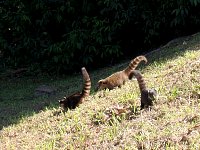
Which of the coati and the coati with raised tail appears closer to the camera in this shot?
the coati

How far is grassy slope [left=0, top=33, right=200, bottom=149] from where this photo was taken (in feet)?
14.7

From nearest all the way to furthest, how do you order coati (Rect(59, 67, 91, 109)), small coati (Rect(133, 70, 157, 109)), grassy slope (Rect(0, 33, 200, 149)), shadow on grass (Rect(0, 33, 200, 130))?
grassy slope (Rect(0, 33, 200, 149))
small coati (Rect(133, 70, 157, 109))
coati (Rect(59, 67, 91, 109))
shadow on grass (Rect(0, 33, 200, 130))

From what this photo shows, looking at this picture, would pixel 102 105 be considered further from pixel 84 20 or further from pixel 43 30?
pixel 43 30

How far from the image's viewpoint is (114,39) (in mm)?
10312

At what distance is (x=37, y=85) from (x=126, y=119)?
543cm

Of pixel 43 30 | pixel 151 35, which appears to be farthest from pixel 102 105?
pixel 43 30

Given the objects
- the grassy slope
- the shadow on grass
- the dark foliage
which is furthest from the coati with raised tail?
the dark foliage

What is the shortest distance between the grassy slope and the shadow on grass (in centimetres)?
5

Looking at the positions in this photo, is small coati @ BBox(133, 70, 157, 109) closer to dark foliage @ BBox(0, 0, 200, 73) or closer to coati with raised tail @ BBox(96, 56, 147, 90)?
coati with raised tail @ BBox(96, 56, 147, 90)

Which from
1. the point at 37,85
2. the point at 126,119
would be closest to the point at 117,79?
the point at 126,119

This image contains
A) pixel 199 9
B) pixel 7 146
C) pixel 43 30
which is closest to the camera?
pixel 7 146

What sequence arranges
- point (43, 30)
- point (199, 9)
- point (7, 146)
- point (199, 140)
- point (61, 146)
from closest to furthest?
point (199, 140) < point (61, 146) < point (7, 146) < point (199, 9) < point (43, 30)

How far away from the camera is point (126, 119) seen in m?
5.12

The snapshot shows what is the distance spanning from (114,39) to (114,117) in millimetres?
5248
